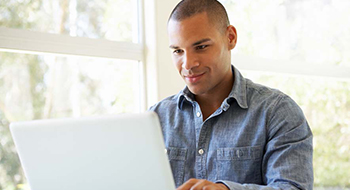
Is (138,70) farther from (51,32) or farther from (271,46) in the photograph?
(271,46)

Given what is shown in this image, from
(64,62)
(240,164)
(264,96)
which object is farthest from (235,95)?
(64,62)

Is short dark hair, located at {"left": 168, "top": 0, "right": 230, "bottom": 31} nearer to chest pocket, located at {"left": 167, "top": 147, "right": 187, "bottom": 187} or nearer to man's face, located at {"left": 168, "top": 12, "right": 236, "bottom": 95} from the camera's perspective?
man's face, located at {"left": 168, "top": 12, "right": 236, "bottom": 95}


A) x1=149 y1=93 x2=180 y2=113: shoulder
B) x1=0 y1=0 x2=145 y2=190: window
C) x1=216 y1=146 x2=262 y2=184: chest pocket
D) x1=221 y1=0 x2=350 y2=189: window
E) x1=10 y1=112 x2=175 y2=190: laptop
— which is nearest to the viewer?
x1=10 y1=112 x2=175 y2=190: laptop

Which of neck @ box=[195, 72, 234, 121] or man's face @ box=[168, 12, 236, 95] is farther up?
man's face @ box=[168, 12, 236, 95]

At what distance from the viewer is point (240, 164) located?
1506 mm

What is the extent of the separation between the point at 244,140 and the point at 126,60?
3.06 ft

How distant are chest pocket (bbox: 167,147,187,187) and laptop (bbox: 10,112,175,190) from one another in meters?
0.58

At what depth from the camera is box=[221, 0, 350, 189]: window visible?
116 inches

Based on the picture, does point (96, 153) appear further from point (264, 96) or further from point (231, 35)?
point (231, 35)

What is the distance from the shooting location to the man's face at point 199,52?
1554 mm

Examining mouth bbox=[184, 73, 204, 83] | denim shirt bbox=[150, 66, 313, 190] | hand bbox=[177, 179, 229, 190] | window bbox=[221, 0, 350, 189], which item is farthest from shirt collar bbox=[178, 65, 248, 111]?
window bbox=[221, 0, 350, 189]

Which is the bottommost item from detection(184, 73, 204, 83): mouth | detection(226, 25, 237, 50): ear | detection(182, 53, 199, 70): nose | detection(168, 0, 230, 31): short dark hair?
detection(184, 73, 204, 83): mouth

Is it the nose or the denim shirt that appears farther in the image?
the nose

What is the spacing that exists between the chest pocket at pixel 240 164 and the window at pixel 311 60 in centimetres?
131
